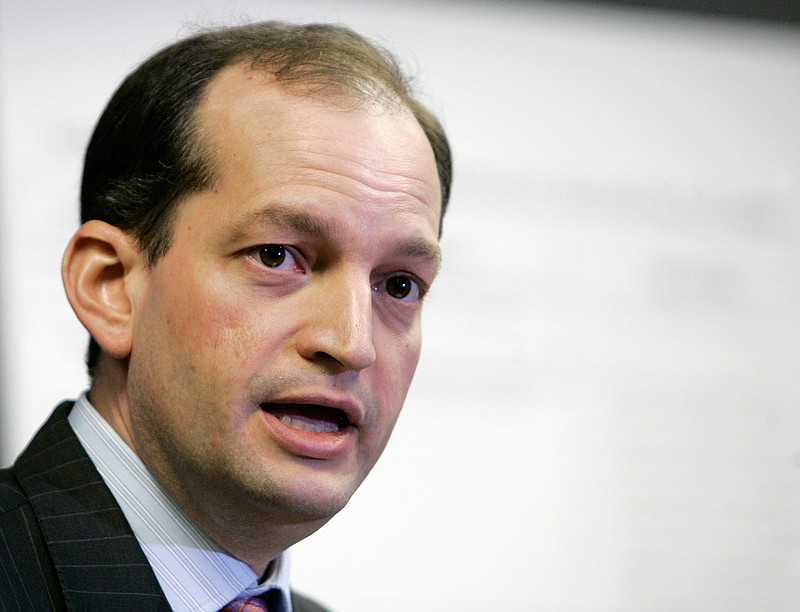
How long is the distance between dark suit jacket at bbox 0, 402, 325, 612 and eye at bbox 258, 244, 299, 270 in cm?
47

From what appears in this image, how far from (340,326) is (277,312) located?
11 centimetres

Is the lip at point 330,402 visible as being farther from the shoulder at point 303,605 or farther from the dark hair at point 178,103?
the shoulder at point 303,605

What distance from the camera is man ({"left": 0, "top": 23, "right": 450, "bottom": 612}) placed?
1.73 m

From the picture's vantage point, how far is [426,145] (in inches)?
81.4

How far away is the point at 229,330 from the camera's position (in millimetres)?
1743

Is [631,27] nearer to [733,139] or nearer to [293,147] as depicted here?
[733,139]

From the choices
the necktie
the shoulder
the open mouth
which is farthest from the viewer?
the shoulder

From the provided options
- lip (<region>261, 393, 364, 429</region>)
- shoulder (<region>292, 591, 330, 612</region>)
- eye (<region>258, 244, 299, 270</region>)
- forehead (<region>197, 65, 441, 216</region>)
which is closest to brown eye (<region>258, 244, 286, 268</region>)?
eye (<region>258, 244, 299, 270</region>)

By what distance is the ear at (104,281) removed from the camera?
1.88 m

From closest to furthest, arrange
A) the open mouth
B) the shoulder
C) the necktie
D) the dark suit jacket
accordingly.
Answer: the dark suit jacket < the open mouth < the necktie < the shoulder

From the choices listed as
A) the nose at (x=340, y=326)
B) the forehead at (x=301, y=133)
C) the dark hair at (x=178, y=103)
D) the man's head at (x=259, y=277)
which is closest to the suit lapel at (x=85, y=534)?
the man's head at (x=259, y=277)

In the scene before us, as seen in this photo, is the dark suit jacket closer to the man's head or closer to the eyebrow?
the man's head

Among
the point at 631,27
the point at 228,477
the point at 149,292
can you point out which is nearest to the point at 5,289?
the point at 149,292

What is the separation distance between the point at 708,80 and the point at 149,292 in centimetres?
306
